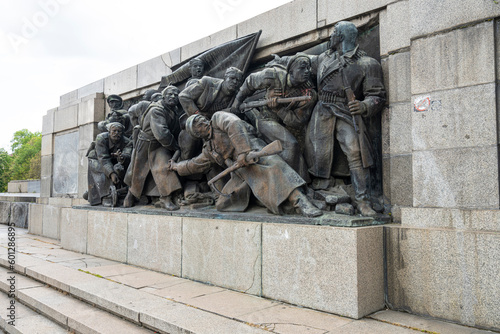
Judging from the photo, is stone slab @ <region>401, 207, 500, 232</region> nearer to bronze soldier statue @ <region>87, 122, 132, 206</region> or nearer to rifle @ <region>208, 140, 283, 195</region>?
rifle @ <region>208, 140, 283, 195</region>

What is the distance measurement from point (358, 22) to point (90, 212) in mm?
5892

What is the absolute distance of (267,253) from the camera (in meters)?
4.52

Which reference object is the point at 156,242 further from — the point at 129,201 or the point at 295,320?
the point at 295,320

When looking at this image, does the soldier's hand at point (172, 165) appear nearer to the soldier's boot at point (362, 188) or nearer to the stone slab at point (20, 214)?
the soldier's boot at point (362, 188)

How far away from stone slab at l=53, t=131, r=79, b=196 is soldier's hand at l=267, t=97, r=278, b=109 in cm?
707

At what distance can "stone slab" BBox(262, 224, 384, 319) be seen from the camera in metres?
3.78

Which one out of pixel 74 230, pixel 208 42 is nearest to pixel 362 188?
pixel 208 42

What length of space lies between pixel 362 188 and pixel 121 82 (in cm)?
697

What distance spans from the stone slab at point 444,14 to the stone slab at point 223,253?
2857 mm

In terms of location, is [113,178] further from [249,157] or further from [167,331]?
[167,331]

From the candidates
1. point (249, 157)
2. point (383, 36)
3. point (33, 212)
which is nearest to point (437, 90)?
point (383, 36)

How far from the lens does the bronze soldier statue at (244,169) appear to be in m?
4.73

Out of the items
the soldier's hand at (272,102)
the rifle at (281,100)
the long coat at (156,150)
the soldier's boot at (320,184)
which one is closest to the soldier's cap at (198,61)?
the long coat at (156,150)

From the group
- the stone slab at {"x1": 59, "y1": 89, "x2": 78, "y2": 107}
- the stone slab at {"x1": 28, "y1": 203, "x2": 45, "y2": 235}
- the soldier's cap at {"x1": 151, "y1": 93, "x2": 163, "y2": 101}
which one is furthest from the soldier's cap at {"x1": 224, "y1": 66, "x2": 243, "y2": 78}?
the stone slab at {"x1": 28, "y1": 203, "x2": 45, "y2": 235}
